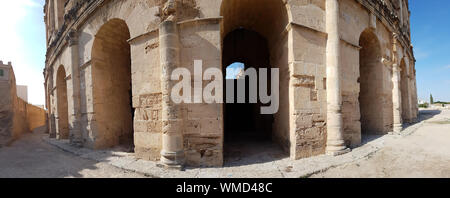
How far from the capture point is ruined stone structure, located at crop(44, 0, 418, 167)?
3824mm

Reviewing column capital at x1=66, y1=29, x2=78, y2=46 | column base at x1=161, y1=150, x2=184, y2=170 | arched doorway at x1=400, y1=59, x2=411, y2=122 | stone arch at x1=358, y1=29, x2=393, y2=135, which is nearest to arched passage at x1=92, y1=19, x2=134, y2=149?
column capital at x1=66, y1=29, x2=78, y2=46

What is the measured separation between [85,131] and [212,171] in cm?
500

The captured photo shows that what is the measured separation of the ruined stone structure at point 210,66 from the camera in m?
3.82

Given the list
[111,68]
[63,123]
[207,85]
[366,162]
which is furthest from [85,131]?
[366,162]

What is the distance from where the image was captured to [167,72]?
3.69 metres

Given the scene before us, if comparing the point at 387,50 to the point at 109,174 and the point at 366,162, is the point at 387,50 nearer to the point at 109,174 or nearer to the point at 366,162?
the point at 366,162

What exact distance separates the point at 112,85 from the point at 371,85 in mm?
9764

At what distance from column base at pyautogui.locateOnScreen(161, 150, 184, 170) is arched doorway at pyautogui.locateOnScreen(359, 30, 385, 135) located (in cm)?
714

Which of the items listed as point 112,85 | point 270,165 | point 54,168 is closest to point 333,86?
point 270,165

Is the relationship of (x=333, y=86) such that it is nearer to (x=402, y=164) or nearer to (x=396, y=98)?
(x=402, y=164)

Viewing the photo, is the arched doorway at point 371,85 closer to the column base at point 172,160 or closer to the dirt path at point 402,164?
the dirt path at point 402,164

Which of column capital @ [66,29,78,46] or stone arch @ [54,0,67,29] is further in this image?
stone arch @ [54,0,67,29]

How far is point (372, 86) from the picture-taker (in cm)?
697

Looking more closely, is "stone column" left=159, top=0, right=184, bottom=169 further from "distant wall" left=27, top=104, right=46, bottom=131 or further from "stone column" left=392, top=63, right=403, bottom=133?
"distant wall" left=27, top=104, right=46, bottom=131
